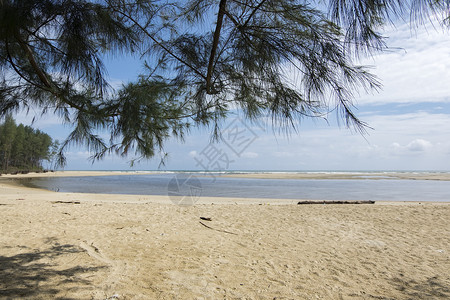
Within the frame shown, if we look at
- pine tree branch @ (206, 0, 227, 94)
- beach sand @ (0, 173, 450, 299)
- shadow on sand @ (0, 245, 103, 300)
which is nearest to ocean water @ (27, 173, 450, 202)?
beach sand @ (0, 173, 450, 299)

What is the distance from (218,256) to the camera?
13.4 ft

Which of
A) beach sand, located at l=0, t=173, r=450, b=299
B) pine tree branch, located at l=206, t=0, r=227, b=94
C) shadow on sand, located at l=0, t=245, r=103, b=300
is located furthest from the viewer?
beach sand, located at l=0, t=173, r=450, b=299

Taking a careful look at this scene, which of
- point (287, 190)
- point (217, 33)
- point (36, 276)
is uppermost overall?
point (217, 33)

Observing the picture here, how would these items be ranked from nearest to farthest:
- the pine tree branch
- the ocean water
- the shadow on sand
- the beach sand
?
the pine tree branch, the shadow on sand, the beach sand, the ocean water

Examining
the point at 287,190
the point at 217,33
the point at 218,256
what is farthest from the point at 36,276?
the point at 287,190

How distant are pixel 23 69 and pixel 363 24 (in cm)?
261

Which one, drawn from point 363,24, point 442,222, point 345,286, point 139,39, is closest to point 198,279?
point 345,286

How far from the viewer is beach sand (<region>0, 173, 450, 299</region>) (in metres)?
2.98

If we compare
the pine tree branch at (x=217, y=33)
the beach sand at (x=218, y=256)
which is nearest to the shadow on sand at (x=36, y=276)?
the beach sand at (x=218, y=256)

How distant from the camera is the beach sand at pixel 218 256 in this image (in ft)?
9.77

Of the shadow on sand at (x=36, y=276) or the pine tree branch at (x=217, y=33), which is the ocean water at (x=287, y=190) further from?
the pine tree branch at (x=217, y=33)

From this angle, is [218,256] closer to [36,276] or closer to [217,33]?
[36,276]

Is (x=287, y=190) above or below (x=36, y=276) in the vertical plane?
below

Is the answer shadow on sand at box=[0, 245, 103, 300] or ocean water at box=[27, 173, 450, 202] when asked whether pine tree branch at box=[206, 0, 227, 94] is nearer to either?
shadow on sand at box=[0, 245, 103, 300]
